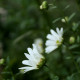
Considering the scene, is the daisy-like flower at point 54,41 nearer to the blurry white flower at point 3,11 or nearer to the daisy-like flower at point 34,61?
the daisy-like flower at point 34,61

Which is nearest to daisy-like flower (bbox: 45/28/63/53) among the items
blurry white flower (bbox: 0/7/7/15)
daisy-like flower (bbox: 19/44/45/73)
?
daisy-like flower (bbox: 19/44/45/73)

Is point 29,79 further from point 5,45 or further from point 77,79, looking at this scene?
point 5,45

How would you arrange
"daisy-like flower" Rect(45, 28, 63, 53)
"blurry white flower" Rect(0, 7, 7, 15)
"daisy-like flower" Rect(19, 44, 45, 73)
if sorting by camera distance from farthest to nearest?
1. "blurry white flower" Rect(0, 7, 7, 15)
2. "daisy-like flower" Rect(45, 28, 63, 53)
3. "daisy-like flower" Rect(19, 44, 45, 73)

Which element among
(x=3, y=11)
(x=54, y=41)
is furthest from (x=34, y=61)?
(x=3, y=11)

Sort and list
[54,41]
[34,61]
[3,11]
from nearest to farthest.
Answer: [34,61] → [54,41] → [3,11]

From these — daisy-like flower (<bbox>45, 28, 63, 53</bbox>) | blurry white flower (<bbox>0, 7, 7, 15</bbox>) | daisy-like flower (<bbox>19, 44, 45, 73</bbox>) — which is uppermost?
blurry white flower (<bbox>0, 7, 7, 15</bbox>)

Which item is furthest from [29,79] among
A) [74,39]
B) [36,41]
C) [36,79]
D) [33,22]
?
[33,22]

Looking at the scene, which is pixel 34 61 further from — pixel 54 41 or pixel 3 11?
pixel 3 11

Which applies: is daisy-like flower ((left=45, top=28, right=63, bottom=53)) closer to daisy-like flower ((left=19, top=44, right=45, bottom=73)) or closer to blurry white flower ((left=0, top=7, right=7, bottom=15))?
daisy-like flower ((left=19, top=44, right=45, bottom=73))

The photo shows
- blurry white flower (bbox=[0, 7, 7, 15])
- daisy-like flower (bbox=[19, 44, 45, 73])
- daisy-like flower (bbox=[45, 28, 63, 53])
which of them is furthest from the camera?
blurry white flower (bbox=[0, 7, 7, 15])

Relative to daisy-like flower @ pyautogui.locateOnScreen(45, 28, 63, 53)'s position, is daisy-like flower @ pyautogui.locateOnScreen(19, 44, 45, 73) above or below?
below

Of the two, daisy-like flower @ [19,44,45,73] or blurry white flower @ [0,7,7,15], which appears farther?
blurry white flower @ [0,7,7,15]

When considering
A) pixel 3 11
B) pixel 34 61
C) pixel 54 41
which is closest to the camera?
pixel 34 61
